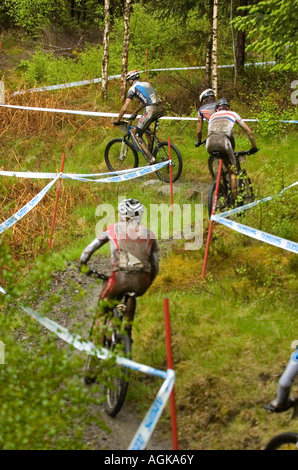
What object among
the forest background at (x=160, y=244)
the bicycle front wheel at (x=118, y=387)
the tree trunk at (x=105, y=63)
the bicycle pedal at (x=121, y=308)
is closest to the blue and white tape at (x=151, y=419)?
the forest background at (x=160, y=244)

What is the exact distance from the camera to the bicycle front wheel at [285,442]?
530 centimetres

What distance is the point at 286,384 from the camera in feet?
18.5

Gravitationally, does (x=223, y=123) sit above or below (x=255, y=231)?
above

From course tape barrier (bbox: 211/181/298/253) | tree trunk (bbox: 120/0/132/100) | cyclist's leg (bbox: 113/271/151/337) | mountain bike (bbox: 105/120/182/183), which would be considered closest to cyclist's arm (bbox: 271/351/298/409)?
cyclist's leg (bbox: 113/271/151/337)

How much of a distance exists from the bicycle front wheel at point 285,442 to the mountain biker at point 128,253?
7.33 ft

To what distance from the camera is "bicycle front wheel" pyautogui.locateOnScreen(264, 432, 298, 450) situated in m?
5.30

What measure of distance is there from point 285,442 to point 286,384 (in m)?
0.47

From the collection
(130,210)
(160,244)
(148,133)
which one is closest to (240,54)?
(148,133)

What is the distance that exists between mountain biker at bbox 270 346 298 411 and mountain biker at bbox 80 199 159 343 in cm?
205

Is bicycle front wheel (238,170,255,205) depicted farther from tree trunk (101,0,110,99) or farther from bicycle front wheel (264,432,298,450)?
tree trunk (101,0,110,99)

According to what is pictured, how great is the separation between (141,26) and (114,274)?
16.8 meters

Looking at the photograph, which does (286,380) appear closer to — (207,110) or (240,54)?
(207,110)
